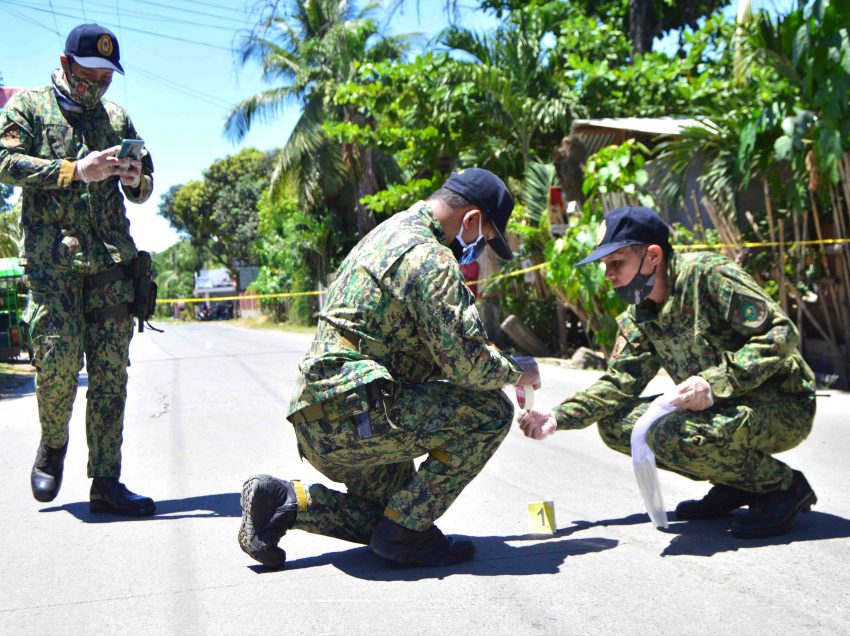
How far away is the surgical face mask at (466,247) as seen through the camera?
11.4 ft

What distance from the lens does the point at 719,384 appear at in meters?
3.58

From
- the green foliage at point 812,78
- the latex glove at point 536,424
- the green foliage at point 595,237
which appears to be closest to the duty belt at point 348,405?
the latex glove at point 536,424

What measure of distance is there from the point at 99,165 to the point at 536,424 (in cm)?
220

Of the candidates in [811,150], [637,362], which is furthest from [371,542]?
[811,150]

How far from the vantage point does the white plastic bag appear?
11.9ft

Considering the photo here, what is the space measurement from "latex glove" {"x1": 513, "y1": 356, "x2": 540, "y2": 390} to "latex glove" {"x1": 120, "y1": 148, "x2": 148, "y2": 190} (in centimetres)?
200

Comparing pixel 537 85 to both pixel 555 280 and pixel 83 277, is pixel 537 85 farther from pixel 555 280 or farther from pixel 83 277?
pixel 83 277

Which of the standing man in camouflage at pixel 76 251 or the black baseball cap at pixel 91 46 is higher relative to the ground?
the black baseball cap at pixel 91 46

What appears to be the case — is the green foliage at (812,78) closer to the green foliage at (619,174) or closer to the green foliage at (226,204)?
the green foliage at (619,174)

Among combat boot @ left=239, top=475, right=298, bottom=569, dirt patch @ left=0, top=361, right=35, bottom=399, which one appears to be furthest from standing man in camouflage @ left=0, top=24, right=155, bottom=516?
dirt patch @ left=0, top=361, right=35, bottom=399

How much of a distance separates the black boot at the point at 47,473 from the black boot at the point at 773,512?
3.07 m

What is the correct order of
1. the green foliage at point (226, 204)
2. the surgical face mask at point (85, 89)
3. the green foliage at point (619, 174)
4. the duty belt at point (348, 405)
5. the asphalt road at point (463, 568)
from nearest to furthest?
the asphalt road at point (463, 568)
the duty belt at point (348, 405)
the surgical face mask at point (85, 89)
the green foliage at point (619, 174)
the green foliage at point (226, 204)

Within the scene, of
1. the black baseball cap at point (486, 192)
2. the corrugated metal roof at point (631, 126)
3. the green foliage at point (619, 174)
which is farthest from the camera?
the corrugated metal roof at point (631, 126)

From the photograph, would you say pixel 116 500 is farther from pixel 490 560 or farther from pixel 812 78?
pixel 812 78
